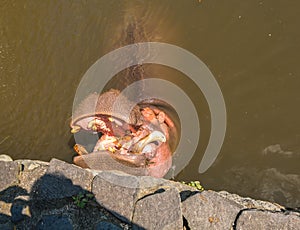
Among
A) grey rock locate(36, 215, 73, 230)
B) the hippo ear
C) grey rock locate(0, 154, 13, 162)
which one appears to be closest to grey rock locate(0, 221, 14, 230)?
grey rock locate(36, 215, 73, 230)

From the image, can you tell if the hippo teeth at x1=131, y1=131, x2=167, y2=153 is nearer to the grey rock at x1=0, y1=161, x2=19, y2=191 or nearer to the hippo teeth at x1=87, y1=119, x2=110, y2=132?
the hippo teeth at x1=87, y1=119, x2=110, y2=132

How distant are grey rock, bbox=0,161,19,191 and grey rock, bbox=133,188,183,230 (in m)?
1.20

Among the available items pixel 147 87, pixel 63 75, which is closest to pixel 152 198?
pixel 147 87

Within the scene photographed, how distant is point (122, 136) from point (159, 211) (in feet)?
4.01

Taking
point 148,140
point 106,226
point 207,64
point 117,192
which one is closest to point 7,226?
point 106,226

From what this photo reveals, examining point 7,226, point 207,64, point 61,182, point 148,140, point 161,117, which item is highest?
point 207,64

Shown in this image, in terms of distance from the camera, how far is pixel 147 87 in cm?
512

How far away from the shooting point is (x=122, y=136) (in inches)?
190

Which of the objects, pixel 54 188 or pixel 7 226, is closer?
pixel 7 226

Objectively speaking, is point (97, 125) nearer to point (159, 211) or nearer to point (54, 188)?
point (54, 188)

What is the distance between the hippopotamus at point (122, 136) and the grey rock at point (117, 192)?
383 millimetres

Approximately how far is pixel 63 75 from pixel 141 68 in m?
0.91

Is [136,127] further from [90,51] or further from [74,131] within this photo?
[90,51]

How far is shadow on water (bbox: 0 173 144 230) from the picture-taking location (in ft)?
12.5
